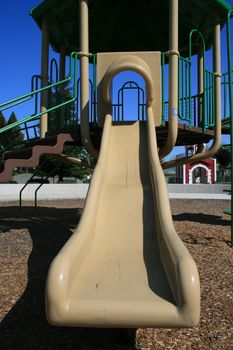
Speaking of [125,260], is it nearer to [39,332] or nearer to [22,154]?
[39,332]

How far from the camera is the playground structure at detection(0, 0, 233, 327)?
112 inches

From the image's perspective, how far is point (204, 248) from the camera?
22.7 feet

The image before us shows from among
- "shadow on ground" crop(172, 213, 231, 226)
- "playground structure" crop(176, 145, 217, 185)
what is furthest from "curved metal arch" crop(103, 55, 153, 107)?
"playground structure" crop(176, 145, 217, 185)

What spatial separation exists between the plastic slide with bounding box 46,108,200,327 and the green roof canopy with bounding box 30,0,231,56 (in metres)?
3.81

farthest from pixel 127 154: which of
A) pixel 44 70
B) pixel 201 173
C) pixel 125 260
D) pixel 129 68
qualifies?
pixel 201 173

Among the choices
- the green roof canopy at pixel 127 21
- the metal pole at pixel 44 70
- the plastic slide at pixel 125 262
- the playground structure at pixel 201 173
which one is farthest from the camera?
the playground structure at pixel 201 173

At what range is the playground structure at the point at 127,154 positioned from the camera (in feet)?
9.32

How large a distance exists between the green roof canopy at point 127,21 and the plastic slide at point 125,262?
381cm

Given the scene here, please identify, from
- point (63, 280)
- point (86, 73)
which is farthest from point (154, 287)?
point (86, 73)

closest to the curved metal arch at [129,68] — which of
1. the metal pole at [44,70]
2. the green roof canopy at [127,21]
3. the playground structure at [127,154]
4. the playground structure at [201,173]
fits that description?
the playground structure at [127,154]

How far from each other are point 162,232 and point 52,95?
606cm

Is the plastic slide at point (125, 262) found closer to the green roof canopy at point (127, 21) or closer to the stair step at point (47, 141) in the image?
the stair step at point (47, 141)

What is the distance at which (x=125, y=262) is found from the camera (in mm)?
3766

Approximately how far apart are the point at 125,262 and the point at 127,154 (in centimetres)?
255
